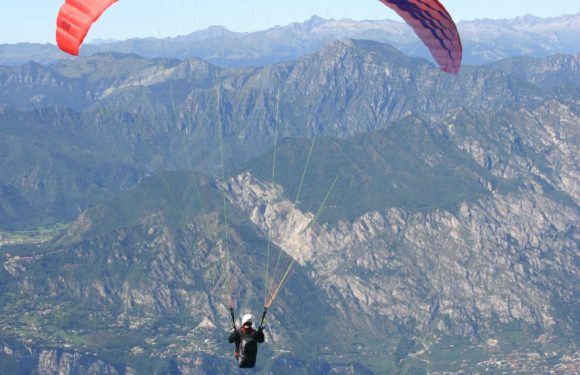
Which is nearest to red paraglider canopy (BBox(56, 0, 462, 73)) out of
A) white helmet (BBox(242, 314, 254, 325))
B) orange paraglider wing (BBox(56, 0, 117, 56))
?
orange paraglider wing (BBox(56, 0, 117, 56))

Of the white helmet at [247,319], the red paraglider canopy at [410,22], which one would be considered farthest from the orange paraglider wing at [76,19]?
the white helmet at [247,319]

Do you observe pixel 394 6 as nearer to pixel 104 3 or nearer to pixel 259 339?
pixel 104 3

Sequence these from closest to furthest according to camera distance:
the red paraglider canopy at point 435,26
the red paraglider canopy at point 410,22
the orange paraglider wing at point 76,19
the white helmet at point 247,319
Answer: the white helmet at point 247,319 → the orange paraglider wing at point 76,19 → the red paraglider canopy at point 410,22 → the red paraglider canopy at point 435,26

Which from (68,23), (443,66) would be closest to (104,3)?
(68,23)

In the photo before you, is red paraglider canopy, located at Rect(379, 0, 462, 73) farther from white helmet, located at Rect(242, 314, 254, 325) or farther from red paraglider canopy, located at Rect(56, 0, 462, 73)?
white helmet, located at Rect(242, 314, 254, 325)

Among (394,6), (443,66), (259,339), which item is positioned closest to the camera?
(259,339)

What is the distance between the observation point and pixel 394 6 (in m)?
75.9

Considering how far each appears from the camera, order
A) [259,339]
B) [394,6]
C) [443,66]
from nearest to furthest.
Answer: [259,339]
[394,6]
[443,66]

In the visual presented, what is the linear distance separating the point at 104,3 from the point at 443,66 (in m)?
29.3

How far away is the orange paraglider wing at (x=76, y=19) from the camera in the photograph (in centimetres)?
7112

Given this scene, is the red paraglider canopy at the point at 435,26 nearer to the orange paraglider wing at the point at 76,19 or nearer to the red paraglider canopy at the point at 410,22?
the red paraglider canopy at the point at 410,22

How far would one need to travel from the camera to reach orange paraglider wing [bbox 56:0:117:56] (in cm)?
7112

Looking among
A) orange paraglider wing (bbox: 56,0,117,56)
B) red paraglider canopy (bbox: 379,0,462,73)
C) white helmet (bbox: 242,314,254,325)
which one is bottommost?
white helmet (bbox: 242,314,254,325)

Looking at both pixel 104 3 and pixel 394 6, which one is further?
pixel 394 6
